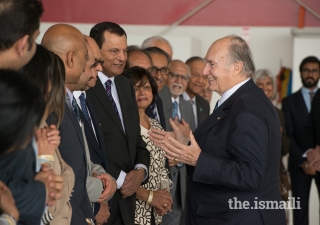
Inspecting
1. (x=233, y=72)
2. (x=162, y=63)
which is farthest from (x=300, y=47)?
(x=233, y=72)

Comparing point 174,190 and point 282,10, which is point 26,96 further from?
point 282,10

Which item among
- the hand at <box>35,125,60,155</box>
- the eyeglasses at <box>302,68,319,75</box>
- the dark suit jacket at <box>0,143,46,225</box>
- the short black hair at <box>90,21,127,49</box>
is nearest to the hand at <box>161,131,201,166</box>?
the hand at <box>35,125,60,155</box>

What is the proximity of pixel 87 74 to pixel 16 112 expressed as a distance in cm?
129

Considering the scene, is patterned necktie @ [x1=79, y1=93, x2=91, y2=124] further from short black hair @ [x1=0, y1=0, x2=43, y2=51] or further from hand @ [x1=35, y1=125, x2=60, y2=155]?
short black hair @ [x1=0, y1=0, x2=43, y2=51]

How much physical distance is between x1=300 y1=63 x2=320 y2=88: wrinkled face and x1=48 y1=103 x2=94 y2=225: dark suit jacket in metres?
5.56

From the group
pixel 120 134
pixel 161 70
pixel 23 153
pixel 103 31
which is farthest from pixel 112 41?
pixel 23 153

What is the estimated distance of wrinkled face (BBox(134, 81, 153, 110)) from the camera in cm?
476

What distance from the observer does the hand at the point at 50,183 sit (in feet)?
7.72

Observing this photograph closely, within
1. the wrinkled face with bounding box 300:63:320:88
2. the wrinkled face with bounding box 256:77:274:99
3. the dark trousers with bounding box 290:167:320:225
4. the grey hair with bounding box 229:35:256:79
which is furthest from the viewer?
the wrinkled face with bounding box 300:63:320:88

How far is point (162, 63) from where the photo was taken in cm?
592

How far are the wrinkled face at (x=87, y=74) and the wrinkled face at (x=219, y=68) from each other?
679mm

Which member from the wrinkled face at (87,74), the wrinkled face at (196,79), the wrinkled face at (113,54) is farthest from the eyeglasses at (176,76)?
the wrinkled face at (87,74)

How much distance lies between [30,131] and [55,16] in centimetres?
844

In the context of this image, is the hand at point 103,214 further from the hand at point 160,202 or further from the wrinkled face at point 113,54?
the wrinkled face at point 113,54
